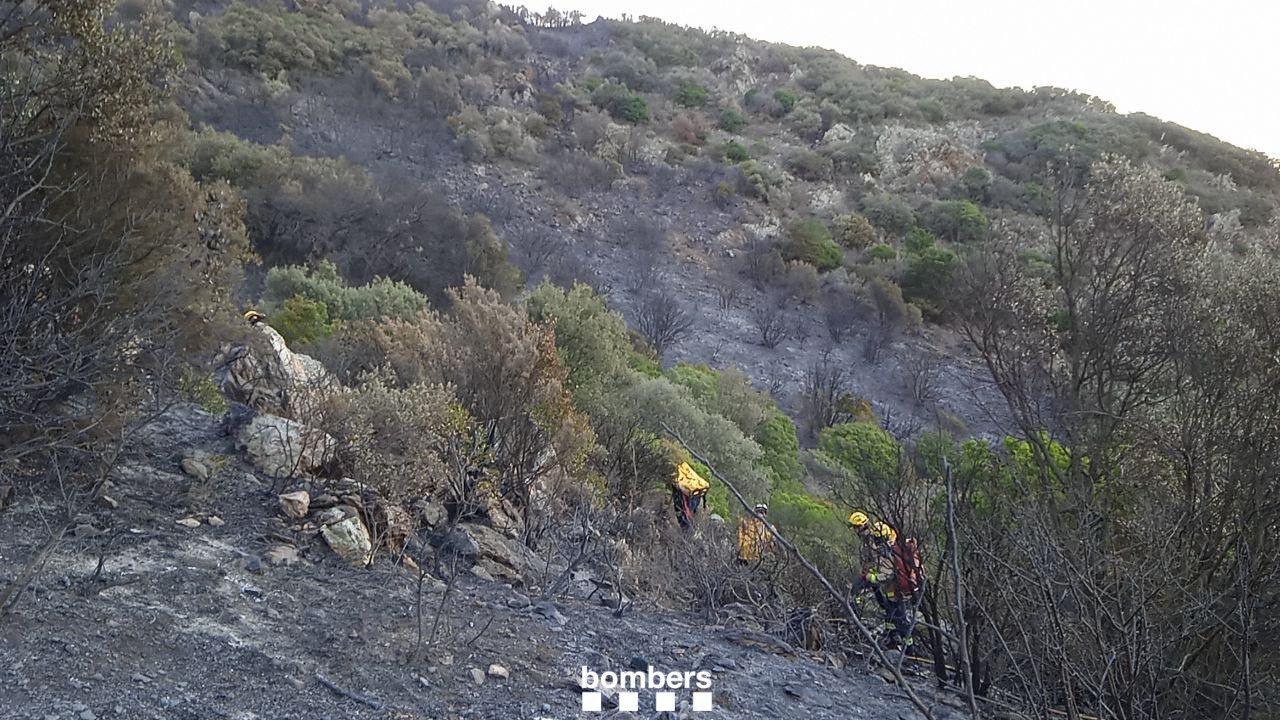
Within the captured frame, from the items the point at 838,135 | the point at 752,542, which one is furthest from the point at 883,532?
the point at 838,135

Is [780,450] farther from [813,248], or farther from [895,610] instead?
[813,248]

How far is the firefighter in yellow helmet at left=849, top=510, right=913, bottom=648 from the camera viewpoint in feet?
19.3

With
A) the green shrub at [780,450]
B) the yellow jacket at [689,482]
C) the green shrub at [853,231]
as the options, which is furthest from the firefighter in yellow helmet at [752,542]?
the green shrub at [853,231]

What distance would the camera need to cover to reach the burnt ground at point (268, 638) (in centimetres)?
298

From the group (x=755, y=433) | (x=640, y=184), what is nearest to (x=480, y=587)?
(x=755, y=433)

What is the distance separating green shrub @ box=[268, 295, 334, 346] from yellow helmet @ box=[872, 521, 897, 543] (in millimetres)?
7964

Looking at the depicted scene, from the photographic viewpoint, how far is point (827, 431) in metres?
17.2

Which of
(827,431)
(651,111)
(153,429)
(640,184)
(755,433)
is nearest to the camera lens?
(153,429)

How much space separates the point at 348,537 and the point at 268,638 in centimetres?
136

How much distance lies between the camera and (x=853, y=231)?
1194 inches

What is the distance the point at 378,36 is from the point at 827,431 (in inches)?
1080

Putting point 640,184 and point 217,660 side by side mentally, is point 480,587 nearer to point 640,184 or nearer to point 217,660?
point 217,660

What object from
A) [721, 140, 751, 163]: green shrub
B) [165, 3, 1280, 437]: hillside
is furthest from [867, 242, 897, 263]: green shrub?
[721, 140, 751, 163]: green shrub

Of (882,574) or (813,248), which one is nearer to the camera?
(882,574)
